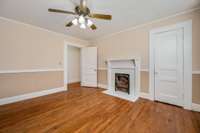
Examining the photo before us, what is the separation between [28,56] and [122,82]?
337cm

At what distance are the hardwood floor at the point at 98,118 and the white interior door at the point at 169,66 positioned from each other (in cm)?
33

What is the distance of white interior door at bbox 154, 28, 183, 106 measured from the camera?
8.37ft

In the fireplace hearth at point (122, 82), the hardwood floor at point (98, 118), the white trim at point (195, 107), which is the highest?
the fireplace hearth at point (122, 82)

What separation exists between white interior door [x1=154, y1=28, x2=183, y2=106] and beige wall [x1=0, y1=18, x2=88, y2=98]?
3.59 meters

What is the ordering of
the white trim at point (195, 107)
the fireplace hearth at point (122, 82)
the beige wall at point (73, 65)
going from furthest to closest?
the beige wall at point (73, 65) → the fireplace hearth at point (122, 82) → the white trim at point (195, 107)

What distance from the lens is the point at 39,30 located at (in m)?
3.41

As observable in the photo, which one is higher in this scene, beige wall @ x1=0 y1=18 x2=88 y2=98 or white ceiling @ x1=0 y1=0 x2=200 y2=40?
white ceiling @ x1=0 y1=0 x2=200 y2=40

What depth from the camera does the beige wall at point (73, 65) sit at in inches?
237

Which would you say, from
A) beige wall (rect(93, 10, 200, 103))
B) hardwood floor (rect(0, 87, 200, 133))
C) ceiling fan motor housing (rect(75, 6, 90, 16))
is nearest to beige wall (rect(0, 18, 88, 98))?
hardwood floor (rect(0, 87, 200, 133))

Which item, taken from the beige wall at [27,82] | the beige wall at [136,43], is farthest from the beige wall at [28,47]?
the beige wall at [136,43]

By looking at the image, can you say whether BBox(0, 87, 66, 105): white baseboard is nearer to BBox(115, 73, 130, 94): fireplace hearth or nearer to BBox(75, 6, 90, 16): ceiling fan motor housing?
BBox(115, 73, 130, 94): fireplace hearth

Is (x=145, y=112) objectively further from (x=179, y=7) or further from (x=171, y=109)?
(x=179, y=7)

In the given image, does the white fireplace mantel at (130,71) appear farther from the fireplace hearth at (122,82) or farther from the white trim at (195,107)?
the white trim at (195,107)

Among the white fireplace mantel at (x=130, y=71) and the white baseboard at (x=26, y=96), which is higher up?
the white fireplace mantel at (x=130, y=71)
